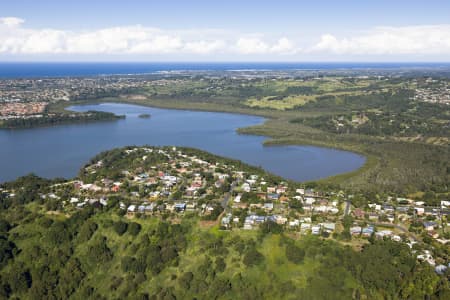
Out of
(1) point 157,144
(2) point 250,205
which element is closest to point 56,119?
(1) point 157,144

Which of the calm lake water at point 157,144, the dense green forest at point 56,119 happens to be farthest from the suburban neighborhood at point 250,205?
the dense green forest at point 56,119

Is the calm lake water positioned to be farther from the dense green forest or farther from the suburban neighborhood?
the suburban neighborhood

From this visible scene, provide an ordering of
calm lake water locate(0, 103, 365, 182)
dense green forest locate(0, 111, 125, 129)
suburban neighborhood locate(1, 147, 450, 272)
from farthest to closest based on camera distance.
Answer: dense green forest locate(0, 111, 125, 129), calm lake water locate(0, 103, 365, 182), suburban neighborhood locate(1, 147, 450, 272)

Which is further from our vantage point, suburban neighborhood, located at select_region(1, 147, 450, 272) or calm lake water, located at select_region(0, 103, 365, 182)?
calm lake water, located at select_region(0, 103, 365, 182)

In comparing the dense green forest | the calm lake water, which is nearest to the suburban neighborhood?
the calm lake water

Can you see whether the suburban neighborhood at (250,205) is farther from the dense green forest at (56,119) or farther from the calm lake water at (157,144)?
the dense green forest at (56,119)
